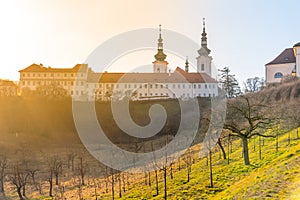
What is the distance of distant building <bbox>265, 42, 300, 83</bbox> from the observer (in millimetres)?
47938

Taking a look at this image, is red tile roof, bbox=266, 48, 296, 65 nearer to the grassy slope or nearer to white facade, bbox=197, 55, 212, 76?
white facade, bbox=197, 55, 212, 76

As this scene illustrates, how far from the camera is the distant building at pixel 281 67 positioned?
47.9 metres

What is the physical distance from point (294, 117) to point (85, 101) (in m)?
44.1

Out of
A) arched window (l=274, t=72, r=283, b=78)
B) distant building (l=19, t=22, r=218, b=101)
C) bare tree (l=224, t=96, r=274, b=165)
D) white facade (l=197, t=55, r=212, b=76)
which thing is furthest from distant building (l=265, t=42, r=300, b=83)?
bare tree (l=224, t=96, r=274, b=165)

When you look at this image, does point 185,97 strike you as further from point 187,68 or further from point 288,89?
point 288,89

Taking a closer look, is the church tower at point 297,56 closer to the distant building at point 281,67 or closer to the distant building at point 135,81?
the distant building at point 281,67

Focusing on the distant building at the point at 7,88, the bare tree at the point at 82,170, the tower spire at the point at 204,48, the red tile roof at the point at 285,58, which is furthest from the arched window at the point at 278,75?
the distant building at the point at 7,88

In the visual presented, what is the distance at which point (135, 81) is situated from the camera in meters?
68.6

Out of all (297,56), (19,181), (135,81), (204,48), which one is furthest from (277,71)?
(19,181)

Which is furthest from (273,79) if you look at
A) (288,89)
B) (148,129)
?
(148,129)

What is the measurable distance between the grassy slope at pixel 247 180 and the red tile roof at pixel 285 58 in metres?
28.3

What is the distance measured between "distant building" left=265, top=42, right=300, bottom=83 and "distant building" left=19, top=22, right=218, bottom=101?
A: 1731 centimetres

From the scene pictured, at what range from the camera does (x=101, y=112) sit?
56688 mm

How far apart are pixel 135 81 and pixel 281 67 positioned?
28845 mm
